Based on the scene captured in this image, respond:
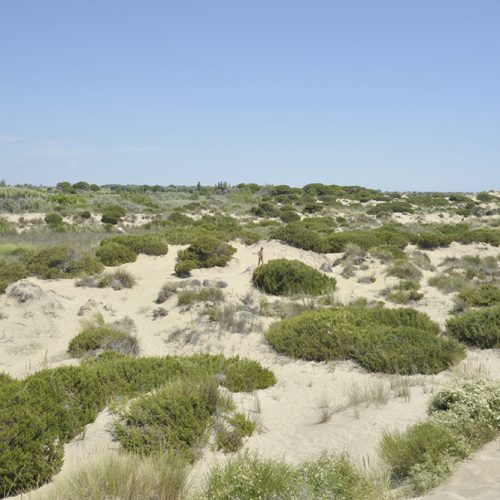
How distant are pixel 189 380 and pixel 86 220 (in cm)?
2479

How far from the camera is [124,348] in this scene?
993 centimetres

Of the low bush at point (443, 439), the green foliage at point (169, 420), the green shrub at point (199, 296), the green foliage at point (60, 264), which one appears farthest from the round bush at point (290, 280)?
the low bush at point (443, 439)

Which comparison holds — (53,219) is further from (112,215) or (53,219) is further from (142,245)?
(142,245)

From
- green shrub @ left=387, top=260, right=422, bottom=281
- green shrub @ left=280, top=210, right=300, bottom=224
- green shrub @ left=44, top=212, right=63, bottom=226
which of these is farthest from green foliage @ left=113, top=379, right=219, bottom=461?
green shrub @ left=280, top=210, right=300, bottom=224

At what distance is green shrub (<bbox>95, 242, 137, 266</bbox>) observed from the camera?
17.2m

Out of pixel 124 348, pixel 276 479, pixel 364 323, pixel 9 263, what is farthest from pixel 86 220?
pixel 276 479

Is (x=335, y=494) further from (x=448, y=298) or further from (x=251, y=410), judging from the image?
(x=448, y=298)

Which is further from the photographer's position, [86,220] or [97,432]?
[86,220]

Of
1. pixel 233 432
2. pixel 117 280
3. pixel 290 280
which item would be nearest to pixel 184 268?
pixel 117 280

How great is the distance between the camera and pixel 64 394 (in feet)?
21.1

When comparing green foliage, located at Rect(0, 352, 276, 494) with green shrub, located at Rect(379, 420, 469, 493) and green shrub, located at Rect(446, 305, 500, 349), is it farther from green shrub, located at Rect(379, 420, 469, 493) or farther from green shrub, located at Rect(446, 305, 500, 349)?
green shrub, located at Rect(446, 305, 500, 349)

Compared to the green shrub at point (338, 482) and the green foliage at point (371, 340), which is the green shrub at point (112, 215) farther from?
the green shrub at point (338, 482)

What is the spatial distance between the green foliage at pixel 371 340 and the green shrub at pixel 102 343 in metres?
3.08

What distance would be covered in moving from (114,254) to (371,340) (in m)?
11.2
